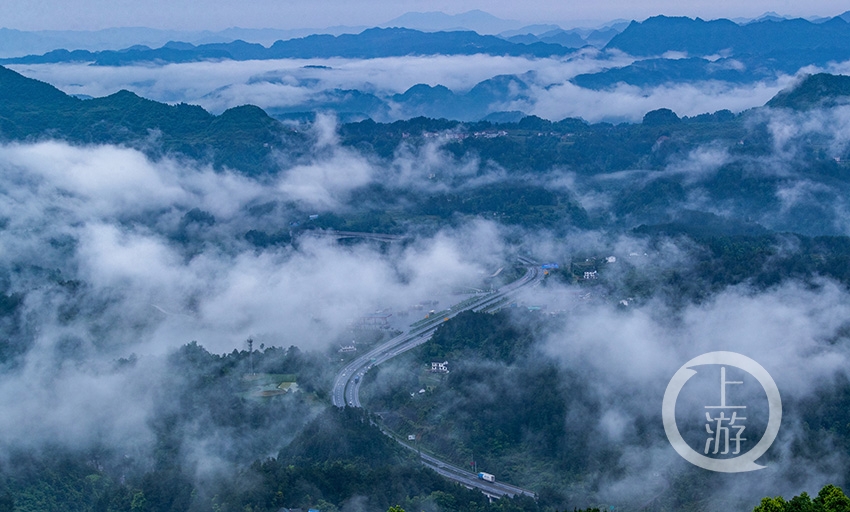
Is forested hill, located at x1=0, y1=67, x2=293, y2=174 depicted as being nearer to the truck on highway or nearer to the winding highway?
the winding highway

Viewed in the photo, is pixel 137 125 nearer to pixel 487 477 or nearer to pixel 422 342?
pixel 422 342

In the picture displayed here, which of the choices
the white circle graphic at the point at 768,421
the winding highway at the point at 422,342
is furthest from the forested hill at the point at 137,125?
the white circle graphic at the point at 768,421

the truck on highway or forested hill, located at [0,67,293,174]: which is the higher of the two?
forested hill, located at [0,67,293,174]

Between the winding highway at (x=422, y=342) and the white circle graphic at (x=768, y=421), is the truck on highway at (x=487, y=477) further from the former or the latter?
the white circle graphic at (x=768, y=421)

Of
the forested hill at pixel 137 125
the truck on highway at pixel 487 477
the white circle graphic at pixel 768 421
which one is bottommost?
the truck on highway at pixel 487 477

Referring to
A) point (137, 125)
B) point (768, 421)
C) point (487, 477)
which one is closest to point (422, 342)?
point (487, 477)

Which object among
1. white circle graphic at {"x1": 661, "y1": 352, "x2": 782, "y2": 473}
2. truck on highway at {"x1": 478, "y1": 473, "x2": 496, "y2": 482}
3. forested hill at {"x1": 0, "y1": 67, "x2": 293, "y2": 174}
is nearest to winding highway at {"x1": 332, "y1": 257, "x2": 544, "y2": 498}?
truck on highway at {"x1": 478, "y1": 473, "x2": 496, "y2": 482}

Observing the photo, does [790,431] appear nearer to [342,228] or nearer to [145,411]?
[145,411]
